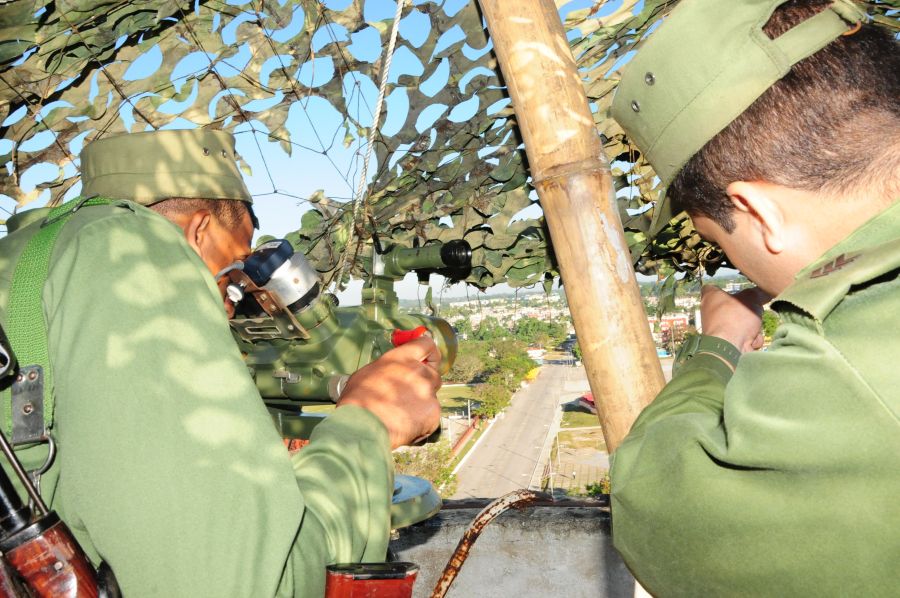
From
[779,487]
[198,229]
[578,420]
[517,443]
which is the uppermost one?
[198,229]

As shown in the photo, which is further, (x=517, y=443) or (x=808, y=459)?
(x=517, y=443)

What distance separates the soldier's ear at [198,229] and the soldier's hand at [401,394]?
0.67 metres

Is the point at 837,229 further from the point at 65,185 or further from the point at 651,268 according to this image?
the point at 651,268

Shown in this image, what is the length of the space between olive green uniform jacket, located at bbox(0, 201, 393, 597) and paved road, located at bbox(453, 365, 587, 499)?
27073 millimetres

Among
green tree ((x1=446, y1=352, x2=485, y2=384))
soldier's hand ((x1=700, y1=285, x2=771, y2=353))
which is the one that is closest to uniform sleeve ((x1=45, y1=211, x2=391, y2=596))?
soldier's hand ((x1=700, y1=285, x2=771, y2=353))

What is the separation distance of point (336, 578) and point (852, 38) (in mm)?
1182

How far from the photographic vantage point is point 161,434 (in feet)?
3.02

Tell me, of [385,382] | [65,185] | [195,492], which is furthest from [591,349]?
[65,185]

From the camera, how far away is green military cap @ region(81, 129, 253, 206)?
1929 millimetres

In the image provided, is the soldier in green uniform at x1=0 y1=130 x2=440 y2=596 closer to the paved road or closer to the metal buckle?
the metal buckle

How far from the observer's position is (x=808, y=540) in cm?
93

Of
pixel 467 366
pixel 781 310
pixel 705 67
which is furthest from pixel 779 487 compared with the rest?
pixel 467 366

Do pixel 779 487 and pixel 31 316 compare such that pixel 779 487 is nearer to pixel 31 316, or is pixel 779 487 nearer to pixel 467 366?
pixel 31 316

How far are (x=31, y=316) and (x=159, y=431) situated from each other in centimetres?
28
